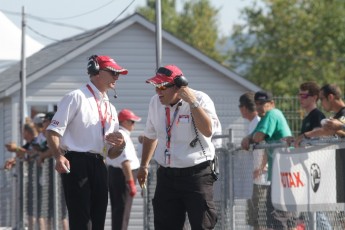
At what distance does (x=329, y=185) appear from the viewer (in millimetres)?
10281

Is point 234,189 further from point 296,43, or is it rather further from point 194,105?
point 296,43

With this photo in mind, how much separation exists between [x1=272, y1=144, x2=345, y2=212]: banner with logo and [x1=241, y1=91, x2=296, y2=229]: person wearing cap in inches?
21.6

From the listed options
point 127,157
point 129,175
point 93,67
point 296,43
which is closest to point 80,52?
point 127,157

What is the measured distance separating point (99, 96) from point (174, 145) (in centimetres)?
104

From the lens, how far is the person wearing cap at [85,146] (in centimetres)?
1102

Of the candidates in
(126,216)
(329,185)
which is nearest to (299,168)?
(329,185)

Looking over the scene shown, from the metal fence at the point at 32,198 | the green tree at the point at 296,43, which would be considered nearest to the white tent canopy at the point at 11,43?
the metal fence at the point at 32,198

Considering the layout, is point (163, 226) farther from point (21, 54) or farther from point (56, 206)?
Result: point (21, 54)

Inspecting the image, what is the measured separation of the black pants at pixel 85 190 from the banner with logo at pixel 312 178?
5.90 ft

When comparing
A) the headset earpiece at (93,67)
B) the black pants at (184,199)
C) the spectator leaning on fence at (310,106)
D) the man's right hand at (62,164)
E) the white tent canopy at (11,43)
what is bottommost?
the black pants at (184,199)

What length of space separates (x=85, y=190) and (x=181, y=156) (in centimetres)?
109

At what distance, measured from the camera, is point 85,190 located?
11.0 metres

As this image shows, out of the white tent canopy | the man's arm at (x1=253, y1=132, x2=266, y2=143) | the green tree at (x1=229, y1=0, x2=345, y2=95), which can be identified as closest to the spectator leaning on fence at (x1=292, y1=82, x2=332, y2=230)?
the man's arm at (x1=253, y1=132, x2=266, y2=143)

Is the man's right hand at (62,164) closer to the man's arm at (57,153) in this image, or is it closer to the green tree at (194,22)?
the man's arm at (57,153)
